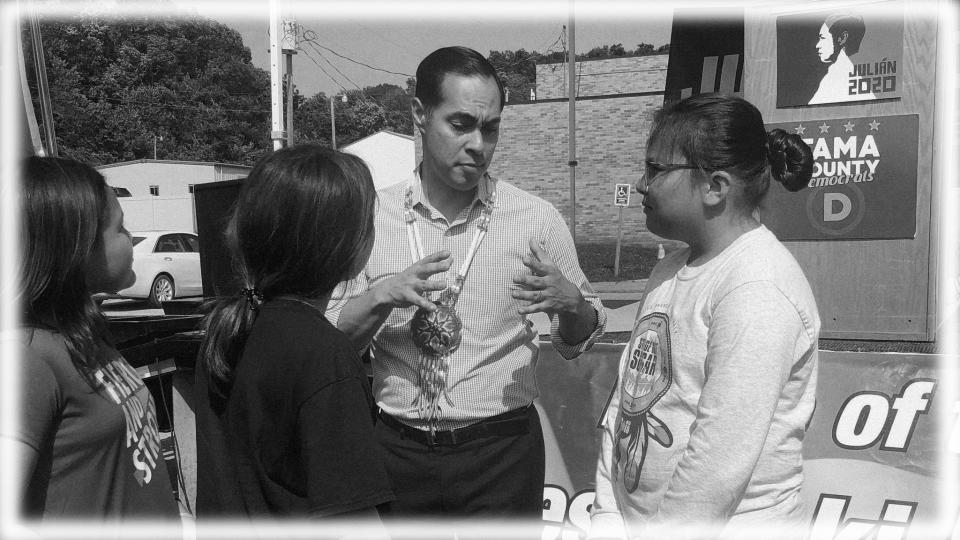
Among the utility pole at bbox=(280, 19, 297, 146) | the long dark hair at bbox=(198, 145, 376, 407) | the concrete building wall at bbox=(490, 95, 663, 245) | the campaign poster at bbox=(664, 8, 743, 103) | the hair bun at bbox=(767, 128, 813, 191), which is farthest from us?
the concrete building wall at bbox=(490, 95, 663, 245)

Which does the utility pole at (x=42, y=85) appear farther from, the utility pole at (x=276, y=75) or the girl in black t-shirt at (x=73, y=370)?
the utility pole at (x=276, y=75)

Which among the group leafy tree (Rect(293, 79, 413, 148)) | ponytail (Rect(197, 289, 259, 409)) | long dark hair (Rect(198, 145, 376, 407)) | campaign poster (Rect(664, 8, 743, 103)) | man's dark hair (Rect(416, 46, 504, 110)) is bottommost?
ponytail (Rect(197, 289, 259, 409))

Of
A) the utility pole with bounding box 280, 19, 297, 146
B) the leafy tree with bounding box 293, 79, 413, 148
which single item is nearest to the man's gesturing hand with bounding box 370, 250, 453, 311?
the utility pole with bounding box 280, 19, 297, 146

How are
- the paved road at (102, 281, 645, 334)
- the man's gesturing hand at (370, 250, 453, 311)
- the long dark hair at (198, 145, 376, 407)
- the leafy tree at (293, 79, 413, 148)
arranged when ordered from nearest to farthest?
1. the long dark hair at (198, 145, 376, 407)
2. the man's gesturing hand at (370, 250, 453, 311)
3. the paved road at (102, 281, 645, 334)
4. the leafy tree at (293, 79, 413, 148)

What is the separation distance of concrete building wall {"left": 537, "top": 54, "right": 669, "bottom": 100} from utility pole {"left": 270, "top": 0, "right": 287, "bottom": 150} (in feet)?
63.7

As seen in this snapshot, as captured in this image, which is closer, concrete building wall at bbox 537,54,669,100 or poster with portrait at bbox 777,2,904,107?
poster with portrait at bbox 777,2,904,107

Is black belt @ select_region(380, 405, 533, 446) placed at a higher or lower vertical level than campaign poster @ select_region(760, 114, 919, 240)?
lower

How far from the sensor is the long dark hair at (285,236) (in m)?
1.40

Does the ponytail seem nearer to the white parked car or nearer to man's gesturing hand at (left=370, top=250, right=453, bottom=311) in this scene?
man's gesturing hand at (left=370, top=250, right=453, bottom=311)

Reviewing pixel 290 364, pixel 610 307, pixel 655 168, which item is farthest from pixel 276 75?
pixel 290 364

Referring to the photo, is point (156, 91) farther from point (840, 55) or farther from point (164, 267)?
point (840, 55)

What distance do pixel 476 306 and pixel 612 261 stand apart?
20.7 m

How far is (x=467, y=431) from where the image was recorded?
226 centimetres

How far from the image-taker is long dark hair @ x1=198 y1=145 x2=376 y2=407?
1.40 metres
